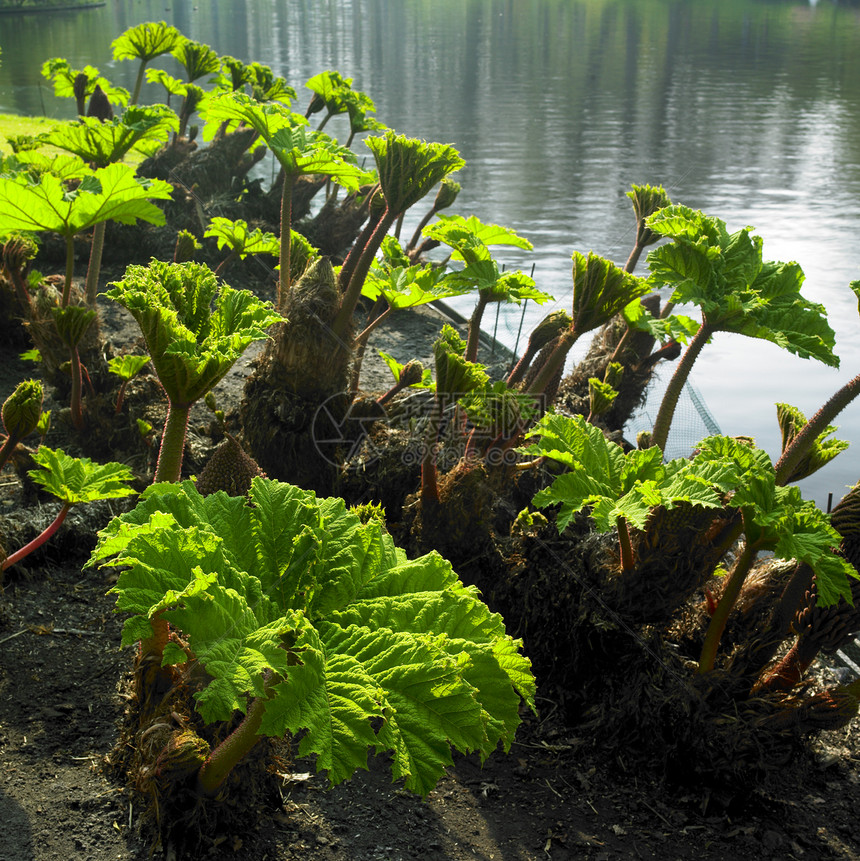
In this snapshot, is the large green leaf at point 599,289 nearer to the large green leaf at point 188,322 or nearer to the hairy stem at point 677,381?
the hairy stem at point 677,381

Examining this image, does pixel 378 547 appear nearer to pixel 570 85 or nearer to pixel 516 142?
pixel 516 142

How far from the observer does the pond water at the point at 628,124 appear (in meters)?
5.41

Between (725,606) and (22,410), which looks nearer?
(725,606)

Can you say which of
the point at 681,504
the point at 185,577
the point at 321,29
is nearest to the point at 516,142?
the point at 681,504

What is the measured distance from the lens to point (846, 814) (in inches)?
81.4

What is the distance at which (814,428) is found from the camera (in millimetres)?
2068

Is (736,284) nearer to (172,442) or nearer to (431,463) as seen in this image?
(431,463)

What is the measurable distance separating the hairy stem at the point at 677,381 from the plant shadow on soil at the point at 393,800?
88 cm

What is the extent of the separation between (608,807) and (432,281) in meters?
1.82

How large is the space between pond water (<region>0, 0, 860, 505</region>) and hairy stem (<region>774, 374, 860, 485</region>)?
1.99 metres

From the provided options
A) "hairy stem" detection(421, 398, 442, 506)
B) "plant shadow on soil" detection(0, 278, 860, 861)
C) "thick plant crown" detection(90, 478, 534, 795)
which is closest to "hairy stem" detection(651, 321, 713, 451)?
"hairy stem" detection(421, 398, 442, 506)

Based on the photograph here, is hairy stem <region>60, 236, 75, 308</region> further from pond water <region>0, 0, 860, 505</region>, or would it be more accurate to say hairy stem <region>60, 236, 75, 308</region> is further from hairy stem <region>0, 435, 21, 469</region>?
pond water <region>0, 0, 860, 505</region>

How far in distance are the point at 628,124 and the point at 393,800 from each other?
41.0ft

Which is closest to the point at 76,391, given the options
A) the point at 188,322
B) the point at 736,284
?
the point at 188,322
